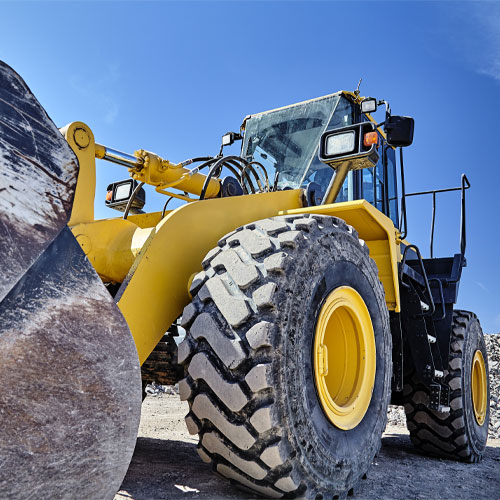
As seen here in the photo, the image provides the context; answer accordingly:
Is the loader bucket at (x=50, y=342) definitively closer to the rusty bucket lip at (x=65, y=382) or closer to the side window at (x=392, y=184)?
the rusty bucket lip at (x=65, y=382)

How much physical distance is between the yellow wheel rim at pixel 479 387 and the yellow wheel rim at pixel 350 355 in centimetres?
337

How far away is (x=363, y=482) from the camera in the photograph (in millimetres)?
3078

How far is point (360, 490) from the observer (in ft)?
9.67

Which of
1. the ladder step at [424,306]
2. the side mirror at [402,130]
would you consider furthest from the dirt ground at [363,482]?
A: the side mirror at [402,130]

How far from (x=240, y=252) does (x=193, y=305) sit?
1.03 ft

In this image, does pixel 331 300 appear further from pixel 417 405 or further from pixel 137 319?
pixel 417 405

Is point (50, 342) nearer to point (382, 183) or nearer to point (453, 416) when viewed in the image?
point (382, 183)

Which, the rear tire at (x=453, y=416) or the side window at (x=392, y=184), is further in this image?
the side window at (x=392, y=184)

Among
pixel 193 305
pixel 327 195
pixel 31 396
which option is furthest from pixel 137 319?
pixel 327 195

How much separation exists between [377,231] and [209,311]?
1.75 m

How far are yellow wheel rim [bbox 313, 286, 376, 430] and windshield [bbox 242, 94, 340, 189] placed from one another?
1.58m

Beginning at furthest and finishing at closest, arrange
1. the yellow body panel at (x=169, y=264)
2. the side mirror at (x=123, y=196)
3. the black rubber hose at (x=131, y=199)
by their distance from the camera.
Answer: the side mirror at (x=123, y=196), the black rubber hose at (x=131, y=199), the yellow body panel at (x=169, y=264)

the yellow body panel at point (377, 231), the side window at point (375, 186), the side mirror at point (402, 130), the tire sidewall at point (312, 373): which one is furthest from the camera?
the side window at point (375, 186)

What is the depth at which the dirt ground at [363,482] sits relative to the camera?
266 centimetres
